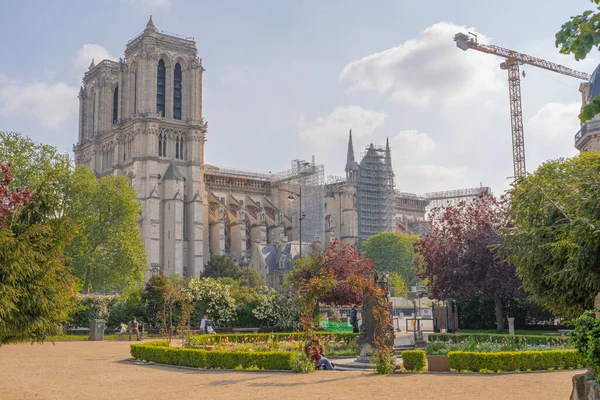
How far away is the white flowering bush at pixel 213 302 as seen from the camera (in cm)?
3359

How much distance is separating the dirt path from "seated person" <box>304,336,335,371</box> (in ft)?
2.38

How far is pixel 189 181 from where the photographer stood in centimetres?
7581

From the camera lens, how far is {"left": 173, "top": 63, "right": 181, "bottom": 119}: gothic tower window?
77.4m

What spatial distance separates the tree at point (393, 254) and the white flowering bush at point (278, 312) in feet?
158

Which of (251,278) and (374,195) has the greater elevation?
(374,195)

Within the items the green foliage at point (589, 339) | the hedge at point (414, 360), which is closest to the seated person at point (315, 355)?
the hedge at point (414, 360)

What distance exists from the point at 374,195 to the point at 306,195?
1033 centimetres

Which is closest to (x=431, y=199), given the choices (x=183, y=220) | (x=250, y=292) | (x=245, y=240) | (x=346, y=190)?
(x=346, y=190)

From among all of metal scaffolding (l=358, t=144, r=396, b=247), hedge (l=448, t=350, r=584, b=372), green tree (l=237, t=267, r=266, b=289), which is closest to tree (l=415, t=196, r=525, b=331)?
hedge (l=448, t=350, r=584, b=372)

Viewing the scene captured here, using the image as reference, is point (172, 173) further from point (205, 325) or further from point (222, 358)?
point (222, 358)

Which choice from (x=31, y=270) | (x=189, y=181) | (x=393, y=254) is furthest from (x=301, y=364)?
(x=393, y=254)

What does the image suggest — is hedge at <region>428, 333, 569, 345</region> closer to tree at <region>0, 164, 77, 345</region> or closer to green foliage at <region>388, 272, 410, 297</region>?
tree at <region>0, 164, 77, 345</region>

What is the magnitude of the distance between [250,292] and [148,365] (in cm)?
1764

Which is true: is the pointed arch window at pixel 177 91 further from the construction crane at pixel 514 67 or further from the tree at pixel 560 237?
the tree at pixel 560 237
